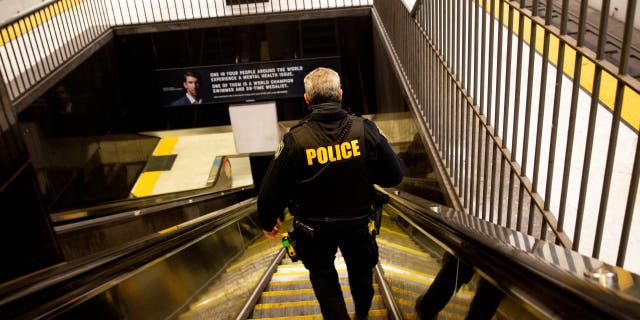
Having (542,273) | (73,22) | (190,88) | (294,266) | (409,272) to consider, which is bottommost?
(294,266)

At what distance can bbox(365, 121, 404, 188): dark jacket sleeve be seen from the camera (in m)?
2.49

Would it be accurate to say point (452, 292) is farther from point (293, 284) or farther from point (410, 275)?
point (293, 284)

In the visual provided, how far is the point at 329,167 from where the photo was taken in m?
2.46

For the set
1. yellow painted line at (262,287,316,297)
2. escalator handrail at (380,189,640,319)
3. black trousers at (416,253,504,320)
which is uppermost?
escalator handrail at (380,189,640,319)

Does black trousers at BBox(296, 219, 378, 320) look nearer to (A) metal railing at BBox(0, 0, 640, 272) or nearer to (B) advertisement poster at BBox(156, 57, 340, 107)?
(A) metal railing at BBox(0, 0, 640, 272)

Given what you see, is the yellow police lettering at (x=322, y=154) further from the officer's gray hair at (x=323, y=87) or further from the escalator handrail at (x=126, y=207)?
the escalator handrail at (x=126, y=207)

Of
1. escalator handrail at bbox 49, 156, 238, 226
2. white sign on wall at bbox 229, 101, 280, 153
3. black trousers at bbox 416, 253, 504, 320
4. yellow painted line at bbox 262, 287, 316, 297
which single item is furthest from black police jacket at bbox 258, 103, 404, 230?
white sign on wall at bbox 229, 101, 280, 153

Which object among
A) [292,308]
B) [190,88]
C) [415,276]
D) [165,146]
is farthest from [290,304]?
[165,146]

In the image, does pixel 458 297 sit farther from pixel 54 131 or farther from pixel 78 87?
pixel 78 87

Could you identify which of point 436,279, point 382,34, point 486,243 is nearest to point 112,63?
point 382,34

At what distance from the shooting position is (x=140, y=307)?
219cm

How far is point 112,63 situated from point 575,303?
8249mm

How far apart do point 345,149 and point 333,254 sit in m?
0.61

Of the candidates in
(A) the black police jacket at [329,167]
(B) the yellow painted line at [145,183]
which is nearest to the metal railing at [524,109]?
(A) the black police jacket at [329,167]
